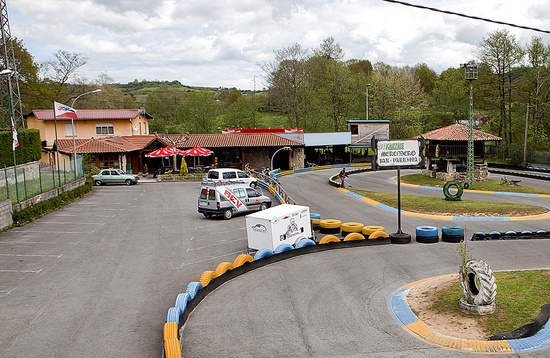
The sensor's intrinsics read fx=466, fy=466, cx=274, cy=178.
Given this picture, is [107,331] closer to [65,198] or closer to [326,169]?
[65,198]

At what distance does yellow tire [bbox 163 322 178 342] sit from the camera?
9.45 m

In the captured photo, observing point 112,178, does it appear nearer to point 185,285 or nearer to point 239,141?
point 239,141

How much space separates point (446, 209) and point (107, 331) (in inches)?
863

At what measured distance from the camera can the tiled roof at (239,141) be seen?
5134 centimetres

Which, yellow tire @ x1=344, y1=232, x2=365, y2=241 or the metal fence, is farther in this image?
the metal fence

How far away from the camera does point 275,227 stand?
17031 millimetres

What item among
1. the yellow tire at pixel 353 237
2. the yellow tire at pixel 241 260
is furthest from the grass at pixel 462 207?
the yellow tire at pixel 241 260

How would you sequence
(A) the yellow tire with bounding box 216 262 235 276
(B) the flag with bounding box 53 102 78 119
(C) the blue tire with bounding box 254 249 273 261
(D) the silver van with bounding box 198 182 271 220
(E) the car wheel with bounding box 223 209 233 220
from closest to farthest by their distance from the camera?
(A) the yellow tire with bounding box 216 262 235 276 < (C) the blue tire with bounding box 254 249 273 261 < (D) the silver van with bounding box 198 182 271 220 < (E) the car wheel with bounding box 223 209 233 220 < (B) the flag with bounding box 53 102 78 119

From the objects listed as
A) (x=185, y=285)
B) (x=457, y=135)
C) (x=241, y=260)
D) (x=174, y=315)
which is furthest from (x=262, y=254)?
(x=457, y=135)

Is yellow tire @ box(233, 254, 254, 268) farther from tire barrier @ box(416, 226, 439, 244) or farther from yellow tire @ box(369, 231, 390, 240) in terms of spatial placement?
tire barrier @ box(416, 226, 439, 244)

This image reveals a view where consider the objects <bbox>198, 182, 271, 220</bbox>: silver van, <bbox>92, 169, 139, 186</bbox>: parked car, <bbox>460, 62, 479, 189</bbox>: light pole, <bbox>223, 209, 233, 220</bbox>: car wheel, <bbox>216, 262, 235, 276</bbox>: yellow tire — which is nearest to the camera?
<bbox>216, 262, 235, 276</bbox>: yellow tire

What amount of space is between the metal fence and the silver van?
31.8 feet

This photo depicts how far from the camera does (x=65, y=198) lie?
3058cm

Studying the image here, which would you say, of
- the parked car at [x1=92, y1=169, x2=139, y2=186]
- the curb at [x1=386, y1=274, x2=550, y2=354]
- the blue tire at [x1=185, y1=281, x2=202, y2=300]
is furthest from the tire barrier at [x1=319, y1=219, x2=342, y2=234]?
the parked car at [x1=92, y1=169, x2=139, y2=186]
